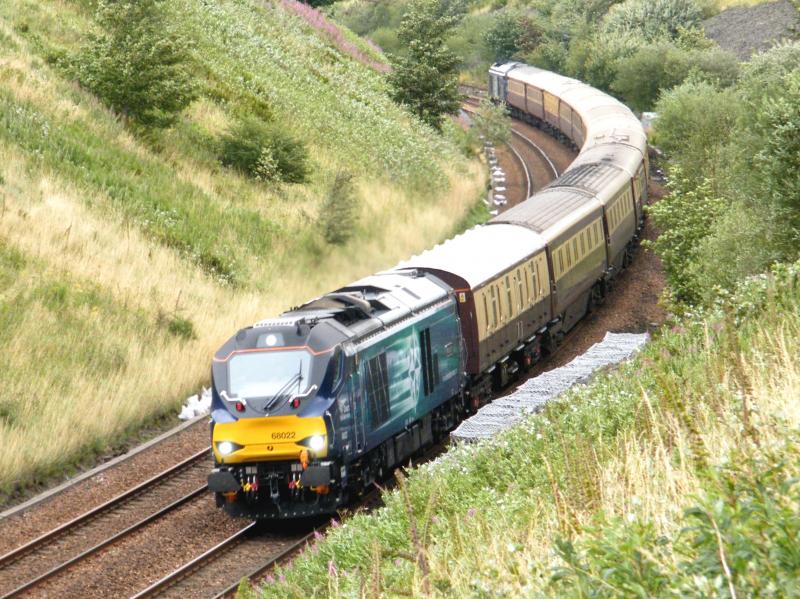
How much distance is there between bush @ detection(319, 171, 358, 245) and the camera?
31.6 metres

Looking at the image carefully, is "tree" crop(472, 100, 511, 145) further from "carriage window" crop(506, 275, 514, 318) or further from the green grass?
the green grass

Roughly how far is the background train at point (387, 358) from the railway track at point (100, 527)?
1.64 m

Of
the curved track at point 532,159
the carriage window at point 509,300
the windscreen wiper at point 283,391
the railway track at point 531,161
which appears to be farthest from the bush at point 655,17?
the windscreen wiper at point 283,391

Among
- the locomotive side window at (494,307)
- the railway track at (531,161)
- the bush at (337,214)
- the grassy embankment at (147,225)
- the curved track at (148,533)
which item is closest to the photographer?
the curved track at (148,533)

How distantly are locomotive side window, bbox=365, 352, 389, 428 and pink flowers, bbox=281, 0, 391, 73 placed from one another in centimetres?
4618

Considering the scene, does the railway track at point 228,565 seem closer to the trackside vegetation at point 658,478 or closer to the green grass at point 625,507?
the trackside vegetation at point 658,478

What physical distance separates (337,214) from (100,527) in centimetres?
1645

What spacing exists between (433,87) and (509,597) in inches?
1766

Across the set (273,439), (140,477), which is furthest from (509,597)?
(140,477)

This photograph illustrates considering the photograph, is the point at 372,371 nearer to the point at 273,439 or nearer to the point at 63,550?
the point at 273,439

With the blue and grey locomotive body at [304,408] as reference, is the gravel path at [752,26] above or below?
below

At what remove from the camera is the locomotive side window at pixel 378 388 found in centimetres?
1662

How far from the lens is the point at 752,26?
77.7 meters

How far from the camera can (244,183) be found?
1277 inches
